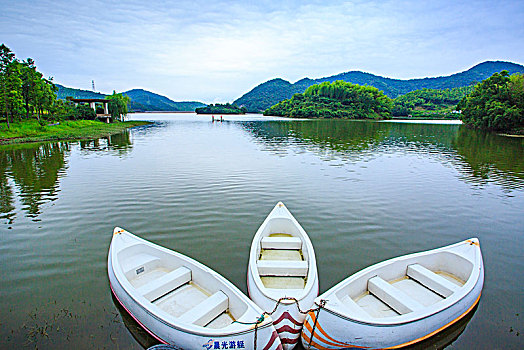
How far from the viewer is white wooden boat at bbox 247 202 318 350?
470 cm

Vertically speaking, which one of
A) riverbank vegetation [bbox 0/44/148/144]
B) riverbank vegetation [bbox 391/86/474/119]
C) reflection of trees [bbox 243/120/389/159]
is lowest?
reflection of trees [bbox 243/120/389/159]

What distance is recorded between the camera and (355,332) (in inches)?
177

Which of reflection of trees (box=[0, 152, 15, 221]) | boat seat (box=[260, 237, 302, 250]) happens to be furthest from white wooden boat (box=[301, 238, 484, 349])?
reflection of trees (box=[0, 152, 15, 221])

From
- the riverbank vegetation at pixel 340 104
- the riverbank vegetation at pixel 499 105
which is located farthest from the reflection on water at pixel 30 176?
the riverbank vegetation at pixel 340 104

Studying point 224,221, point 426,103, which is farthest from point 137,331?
point 426,103

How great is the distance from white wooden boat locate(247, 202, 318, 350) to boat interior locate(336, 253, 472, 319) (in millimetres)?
914

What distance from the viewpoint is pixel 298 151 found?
27969 mm

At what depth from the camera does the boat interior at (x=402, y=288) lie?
5.46m

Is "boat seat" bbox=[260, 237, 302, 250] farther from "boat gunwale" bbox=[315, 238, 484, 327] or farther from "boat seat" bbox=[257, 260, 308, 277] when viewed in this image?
"boat gunwale" bbox=[315, 238, 484, 327]

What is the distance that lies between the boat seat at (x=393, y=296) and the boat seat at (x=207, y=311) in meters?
3.20

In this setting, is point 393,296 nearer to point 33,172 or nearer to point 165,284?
point 165,284

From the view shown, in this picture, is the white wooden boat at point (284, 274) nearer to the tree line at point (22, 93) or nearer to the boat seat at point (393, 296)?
the boat seat at point (393, 296)

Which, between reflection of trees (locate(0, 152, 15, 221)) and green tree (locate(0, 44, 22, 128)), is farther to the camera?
green tree (locate(0, 44, 22, 128))

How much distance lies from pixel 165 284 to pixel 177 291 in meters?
0.37
